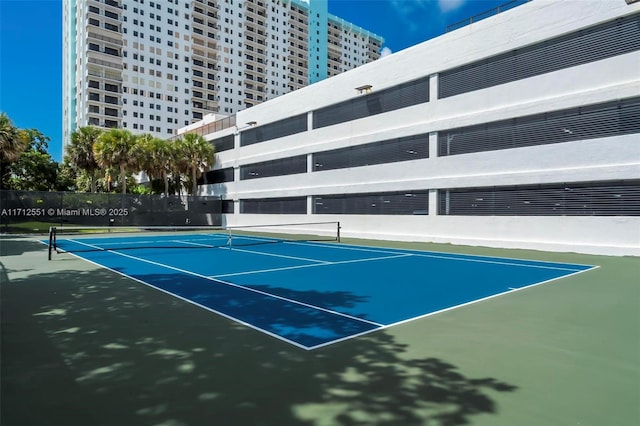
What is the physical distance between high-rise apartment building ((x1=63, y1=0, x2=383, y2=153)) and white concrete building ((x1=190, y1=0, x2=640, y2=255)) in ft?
213

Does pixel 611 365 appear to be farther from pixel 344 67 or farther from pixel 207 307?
pixel 344 67

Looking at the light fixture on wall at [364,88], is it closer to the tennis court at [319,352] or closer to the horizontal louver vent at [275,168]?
the horizontal louver vent at [275,168]

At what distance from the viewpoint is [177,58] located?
89375 millimetres

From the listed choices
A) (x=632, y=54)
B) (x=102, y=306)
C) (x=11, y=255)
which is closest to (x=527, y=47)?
(x=632, y=54)

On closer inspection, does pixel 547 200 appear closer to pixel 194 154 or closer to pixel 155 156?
pixel 194 154

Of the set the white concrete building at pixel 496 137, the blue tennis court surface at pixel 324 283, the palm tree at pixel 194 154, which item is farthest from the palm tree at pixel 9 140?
the white concrete building at pixel 496 137

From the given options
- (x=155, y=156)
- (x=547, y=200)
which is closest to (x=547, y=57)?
(x=547, y=200)

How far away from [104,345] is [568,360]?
5.64 metres

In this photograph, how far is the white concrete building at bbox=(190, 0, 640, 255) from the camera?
15.7 meters

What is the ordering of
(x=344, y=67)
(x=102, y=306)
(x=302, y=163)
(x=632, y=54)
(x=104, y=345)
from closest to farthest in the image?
1. (x=104, y=345)
2. (x=102, y=306)
3. (x=632, y=54)
4. (x=302, y=163)
5. (x=344, y=67)

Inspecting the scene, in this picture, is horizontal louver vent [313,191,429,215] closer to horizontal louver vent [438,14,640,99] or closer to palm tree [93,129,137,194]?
horizontal louver vent [438,14,640,99]

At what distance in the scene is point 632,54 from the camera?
15.2 m

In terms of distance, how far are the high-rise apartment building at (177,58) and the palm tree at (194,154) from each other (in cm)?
4760

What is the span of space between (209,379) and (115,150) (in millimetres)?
36246
